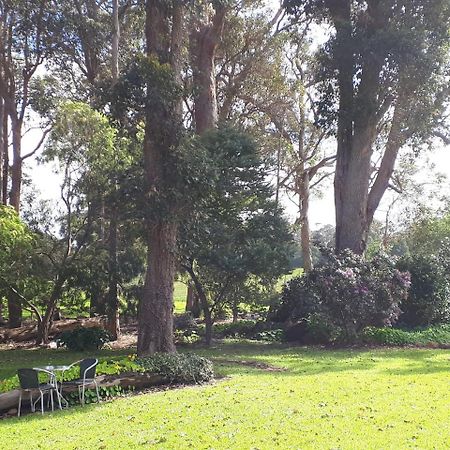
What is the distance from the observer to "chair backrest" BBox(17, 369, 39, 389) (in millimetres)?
8461

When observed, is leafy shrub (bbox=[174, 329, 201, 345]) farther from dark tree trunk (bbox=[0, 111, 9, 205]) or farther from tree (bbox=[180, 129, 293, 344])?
dark tree trunk (bbox=[0, 111, 9, 205])

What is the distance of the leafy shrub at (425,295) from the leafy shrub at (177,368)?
10.2 meters

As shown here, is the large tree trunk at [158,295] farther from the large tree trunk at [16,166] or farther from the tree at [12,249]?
the large tree trunk at [16,166]

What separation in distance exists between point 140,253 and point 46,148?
4.57m

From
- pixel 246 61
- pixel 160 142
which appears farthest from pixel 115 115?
pixel 246 61

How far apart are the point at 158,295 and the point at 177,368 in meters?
2.38

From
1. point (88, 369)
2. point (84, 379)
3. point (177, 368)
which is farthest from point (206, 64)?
point (84, 379)

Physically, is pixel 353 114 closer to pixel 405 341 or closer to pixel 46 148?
pixel 405 341

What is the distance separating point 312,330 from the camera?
1756cm

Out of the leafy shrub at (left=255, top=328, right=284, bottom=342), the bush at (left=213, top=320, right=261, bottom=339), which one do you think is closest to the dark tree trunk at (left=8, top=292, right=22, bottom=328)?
the bush at (left=213, top=320, right=261, bottom=339)

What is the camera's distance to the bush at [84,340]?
16672mm

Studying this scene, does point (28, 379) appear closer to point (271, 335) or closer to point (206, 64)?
point (271, 335)

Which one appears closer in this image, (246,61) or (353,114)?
(353,114)

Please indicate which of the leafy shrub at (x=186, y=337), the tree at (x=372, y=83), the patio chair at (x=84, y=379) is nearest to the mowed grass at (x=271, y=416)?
the patio chair at (x=84, y=379)
